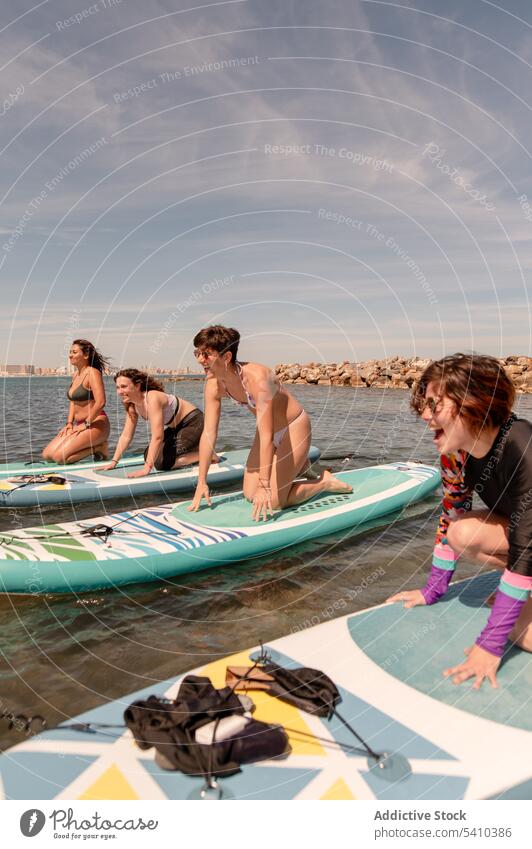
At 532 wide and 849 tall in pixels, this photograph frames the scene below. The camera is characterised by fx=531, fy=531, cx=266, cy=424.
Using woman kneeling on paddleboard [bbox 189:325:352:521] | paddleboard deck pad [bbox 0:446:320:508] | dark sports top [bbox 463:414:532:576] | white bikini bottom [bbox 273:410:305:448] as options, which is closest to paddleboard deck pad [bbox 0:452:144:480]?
paddleboard deck pad [bbox 0:446:320:508]

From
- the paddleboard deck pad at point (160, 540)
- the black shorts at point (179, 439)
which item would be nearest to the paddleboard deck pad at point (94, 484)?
the black shorts at point (179, 439)

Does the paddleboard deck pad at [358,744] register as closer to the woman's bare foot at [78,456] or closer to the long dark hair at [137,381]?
the long dark hair at [137,381]

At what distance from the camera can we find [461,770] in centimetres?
263

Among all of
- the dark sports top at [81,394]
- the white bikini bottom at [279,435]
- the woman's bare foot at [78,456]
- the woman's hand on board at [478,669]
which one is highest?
the dark sports top at [81,394]

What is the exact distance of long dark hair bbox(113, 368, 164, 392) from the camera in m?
8.98

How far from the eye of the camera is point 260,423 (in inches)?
260

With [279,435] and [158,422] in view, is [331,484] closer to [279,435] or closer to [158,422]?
[279,435]

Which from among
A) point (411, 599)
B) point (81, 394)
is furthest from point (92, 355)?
point (411, 599)

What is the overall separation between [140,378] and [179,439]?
1698 millimetres

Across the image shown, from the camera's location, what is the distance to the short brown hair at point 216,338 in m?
6.32

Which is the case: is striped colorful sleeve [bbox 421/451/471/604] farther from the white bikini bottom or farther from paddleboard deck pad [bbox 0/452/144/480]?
paddleboard deck pad [bbox 0/452/144/480]

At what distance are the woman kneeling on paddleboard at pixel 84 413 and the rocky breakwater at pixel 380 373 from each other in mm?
31653

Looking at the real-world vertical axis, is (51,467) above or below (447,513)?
below
